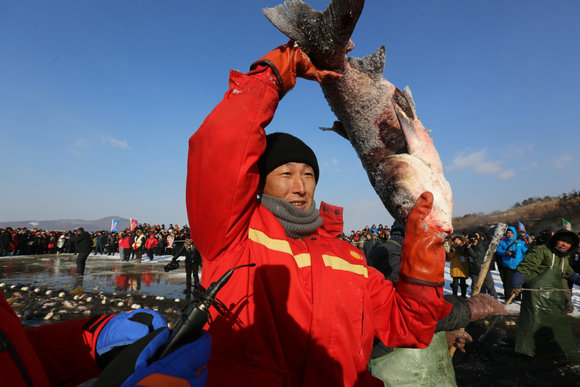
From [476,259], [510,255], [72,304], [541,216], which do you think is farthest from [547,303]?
[541,216]

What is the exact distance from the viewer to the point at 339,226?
6.09 ft

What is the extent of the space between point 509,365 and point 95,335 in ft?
17.9

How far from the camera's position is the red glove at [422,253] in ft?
4.50

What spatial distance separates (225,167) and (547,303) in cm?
586

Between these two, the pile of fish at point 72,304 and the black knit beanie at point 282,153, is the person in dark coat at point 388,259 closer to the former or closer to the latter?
the black knit beanie at point 282,153

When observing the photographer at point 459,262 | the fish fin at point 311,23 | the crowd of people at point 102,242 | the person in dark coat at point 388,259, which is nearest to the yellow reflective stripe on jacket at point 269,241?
the fish fin at point 311,23

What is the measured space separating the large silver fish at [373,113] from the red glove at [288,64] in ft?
0.20

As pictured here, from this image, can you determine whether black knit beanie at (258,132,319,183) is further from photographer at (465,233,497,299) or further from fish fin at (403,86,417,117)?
photographer at (465,233,497,299)

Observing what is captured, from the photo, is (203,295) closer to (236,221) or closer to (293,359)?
(236,221)

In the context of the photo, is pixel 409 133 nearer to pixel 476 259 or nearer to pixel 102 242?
pixel 476 259

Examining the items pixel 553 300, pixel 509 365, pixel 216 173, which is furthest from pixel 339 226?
pixel 553 300

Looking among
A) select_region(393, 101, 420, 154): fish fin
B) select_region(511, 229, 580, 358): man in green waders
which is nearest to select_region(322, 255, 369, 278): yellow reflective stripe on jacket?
select_region(393, 101, 420, 154): fish fin

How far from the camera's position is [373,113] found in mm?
1957

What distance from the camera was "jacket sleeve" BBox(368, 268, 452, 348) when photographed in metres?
1.40
